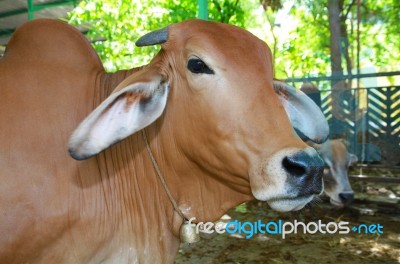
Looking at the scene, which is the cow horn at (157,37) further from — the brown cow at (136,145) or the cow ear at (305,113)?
the cow ear at (305,113)

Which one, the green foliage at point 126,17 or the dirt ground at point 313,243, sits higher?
the green foliage at point 126,17

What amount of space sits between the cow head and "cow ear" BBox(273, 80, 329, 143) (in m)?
0.35

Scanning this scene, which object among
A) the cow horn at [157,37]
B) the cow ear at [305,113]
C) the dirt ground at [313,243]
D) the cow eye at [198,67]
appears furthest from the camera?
the dirt ground at [313,243]

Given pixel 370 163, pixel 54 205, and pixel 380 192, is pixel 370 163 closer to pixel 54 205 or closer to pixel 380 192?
pixel 380 192

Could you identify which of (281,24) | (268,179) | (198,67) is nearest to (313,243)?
(268,179)

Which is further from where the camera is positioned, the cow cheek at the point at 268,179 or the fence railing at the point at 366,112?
the fence railing at the point at 366,112

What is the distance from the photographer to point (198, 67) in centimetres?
158

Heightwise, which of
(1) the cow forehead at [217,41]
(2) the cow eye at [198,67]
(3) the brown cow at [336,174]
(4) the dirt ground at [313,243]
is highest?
(1) the cow forehead at [217,41]

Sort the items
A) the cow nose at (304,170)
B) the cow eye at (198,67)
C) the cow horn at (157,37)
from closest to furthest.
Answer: the cow nose at (304,170) < the cow eye at (198,67) < the cow horn at (157,37)

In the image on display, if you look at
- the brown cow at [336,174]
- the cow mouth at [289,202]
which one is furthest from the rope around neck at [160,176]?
the brown cow at [336,174]

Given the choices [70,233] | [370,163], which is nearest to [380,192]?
[370,163]

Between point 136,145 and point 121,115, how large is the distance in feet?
1.01

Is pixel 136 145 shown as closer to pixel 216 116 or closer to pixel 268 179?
pixel 216 116

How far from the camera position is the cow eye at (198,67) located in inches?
61.5
